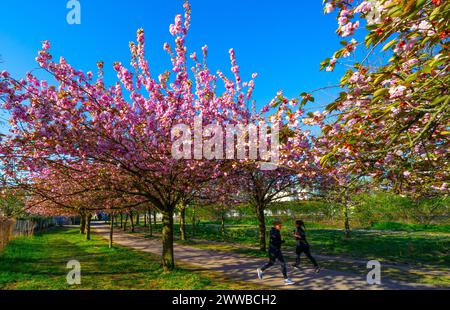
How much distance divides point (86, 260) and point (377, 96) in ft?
50.5

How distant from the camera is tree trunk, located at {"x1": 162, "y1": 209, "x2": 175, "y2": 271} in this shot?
10.8m

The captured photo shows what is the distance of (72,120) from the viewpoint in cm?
724

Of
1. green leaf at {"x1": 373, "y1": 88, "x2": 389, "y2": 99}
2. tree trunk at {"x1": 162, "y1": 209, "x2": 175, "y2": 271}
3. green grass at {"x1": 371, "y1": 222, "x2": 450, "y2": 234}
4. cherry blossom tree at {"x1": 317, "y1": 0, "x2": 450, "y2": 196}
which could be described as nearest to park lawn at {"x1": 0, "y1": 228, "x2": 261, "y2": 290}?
tree trunk at {"x1": 162, "y1": 209, "x2": 175, "y2": 271}

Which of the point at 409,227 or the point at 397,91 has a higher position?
the point at 397,91

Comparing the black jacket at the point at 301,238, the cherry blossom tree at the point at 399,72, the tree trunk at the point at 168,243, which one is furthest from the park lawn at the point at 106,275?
the cherry blossom tree at the point at 399,72

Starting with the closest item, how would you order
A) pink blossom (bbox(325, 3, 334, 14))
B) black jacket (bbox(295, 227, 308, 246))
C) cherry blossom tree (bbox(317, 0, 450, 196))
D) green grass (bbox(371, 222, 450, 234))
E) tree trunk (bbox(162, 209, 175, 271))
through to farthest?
cherry blossom tree (bbox(317, 0, 450, 196))
pink blossom (bbox(325, 3, 334, 14))
black jacket (bbox(295, 227, 308, 246))
tree trunk (bbox(162, 209, 175, 271))
green grass (bbox(371, 222, 450, 234))

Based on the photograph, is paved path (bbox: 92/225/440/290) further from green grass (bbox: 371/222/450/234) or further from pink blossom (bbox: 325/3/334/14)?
green grass (bbox: 371/222/450/234)

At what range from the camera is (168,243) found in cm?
1094

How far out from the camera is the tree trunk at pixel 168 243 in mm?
10773

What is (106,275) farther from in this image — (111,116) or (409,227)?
(409,227)

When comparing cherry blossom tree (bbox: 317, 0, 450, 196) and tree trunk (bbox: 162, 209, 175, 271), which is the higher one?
cherry blossom tree (bbox: 317, 0, 450, 196)

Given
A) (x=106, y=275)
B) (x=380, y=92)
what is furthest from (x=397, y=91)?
(x=106, y=275)

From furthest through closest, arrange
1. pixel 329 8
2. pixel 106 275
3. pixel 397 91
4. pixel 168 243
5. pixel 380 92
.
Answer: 1. pixel 168 243
2. pixel 106 275
3. pixel 329 8
4. pixel 397 91
5. pixel 380 92

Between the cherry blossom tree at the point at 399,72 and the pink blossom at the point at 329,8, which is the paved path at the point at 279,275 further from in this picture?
the pink blossom at the point at 329,8
